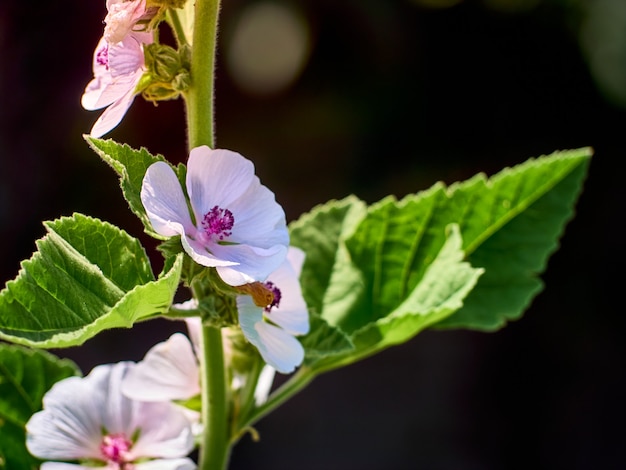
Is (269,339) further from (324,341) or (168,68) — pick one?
(168,68)

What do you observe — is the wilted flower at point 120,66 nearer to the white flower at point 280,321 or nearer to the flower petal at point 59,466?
the white flower at point 280,321

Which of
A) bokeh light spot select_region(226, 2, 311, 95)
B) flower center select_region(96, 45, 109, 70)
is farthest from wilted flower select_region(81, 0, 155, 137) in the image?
bokeh light spot select_region(226, 2, 311, 95)

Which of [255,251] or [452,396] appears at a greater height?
[255,251]

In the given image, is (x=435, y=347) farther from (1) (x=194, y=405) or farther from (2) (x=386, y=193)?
(1) (x=194, y=405)

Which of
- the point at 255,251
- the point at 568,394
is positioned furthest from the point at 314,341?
the point at 568,394

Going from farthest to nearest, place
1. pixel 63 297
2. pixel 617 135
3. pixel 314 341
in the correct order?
pixel 617 135 < pixel 314 341 < pixel 63 297
